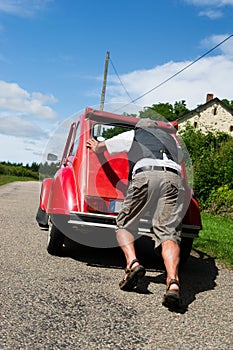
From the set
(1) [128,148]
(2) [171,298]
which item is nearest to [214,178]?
(1) [128,148]

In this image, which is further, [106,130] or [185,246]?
[106,130]

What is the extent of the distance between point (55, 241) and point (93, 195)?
2.75 feet

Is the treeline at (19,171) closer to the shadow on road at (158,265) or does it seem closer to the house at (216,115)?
the house at (216,115)

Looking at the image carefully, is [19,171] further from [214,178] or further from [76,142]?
[76,142]

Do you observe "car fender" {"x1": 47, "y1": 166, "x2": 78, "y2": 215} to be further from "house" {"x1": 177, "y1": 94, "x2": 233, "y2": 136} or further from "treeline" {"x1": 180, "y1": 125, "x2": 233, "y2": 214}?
"house" {"x1": 177, "y1": 94, "x2": 233, "y2": 136}

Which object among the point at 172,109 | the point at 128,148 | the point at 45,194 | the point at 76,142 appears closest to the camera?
the point at 128,148

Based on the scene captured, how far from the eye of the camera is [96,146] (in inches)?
220

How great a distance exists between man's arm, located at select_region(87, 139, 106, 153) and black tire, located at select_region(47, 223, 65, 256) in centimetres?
107

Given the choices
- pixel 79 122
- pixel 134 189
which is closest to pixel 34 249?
pixel 79 122

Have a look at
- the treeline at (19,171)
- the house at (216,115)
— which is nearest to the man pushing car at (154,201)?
the house at (216,115)

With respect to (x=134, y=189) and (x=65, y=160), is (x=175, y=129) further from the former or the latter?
(x=134, y=189)

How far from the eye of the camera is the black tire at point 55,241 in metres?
5.88

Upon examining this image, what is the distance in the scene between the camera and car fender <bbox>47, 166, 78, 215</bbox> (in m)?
5.52

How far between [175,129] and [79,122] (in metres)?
1.33
